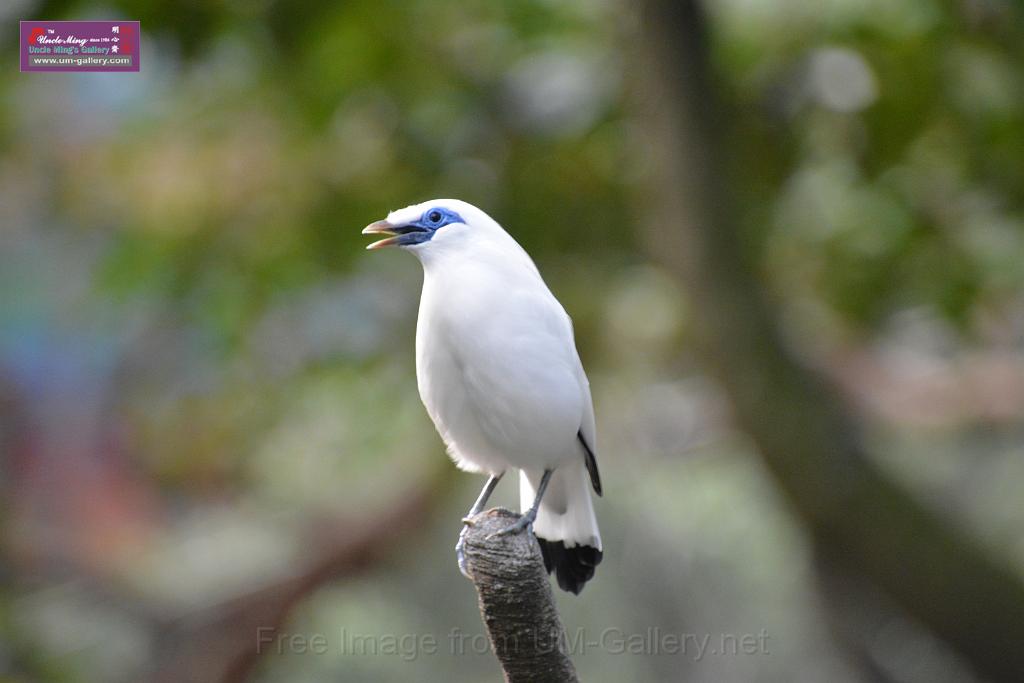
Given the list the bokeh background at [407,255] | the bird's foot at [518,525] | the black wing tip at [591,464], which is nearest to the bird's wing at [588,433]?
the black wing tip at [591,464]

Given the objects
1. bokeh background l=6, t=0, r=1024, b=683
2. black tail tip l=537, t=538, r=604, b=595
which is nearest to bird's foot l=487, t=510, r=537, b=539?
black tail tip l=537, t=538, r=604, b=595

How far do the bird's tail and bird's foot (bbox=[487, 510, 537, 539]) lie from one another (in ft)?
1.08

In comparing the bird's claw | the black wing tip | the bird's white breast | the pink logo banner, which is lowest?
the bird's claw

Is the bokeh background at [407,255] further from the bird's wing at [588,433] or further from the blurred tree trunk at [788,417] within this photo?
the bird's wing at [588,433]

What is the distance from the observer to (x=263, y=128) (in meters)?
5.30

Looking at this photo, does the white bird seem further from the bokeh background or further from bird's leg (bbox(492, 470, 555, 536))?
the bokeh background

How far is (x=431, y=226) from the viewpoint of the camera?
194 centimetres

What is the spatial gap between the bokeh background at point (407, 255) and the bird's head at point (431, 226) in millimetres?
1746

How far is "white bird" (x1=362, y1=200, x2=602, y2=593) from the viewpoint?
6.19 ft

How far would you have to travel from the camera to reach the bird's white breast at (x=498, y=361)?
1.88 m

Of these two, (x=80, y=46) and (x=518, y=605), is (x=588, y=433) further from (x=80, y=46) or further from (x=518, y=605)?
(x=80, y=46)

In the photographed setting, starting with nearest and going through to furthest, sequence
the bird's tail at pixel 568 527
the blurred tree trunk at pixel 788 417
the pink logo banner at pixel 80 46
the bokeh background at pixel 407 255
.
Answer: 1. the bird's tail at pixel 568 527
2. the pink logo banner at pixel 80 46
3. the blurred tree trunk at pixel 788 417
4. the bokeh background at pixel 407 255

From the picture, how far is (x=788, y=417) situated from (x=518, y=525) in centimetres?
277

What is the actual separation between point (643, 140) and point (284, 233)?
70.0 inches
